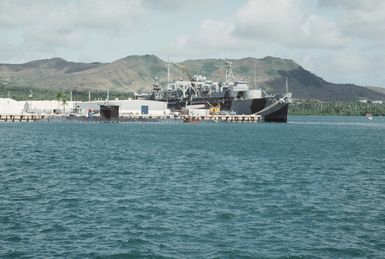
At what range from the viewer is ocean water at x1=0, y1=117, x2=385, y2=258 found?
1137 inches

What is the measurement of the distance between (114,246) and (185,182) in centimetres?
2227

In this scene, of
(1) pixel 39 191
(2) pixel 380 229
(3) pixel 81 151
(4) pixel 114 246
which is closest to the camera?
(4) pixel 114 246

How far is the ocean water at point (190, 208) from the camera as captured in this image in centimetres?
2888

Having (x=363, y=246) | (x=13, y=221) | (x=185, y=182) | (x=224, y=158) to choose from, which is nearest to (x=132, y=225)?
(x=13, y=221)

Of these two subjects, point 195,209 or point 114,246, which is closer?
point 114,246

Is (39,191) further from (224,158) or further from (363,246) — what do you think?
(224,158)

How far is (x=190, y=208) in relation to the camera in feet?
126

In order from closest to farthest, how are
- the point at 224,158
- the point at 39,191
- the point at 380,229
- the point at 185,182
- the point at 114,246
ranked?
1. the point at 114,246
2. the point at 380,229
3. the point at 39,191
4. the point at 185,182
5. the point at 224,158

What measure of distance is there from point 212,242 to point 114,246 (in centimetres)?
497

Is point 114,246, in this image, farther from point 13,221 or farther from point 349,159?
point 349,159

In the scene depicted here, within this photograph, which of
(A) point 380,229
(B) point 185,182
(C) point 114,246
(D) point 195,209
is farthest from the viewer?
(B) point 185,182

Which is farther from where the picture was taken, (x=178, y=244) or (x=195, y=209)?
(x=195, y=209)

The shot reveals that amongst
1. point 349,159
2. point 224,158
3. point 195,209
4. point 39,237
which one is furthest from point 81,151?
point 39,237

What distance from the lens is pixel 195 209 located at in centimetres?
3816
